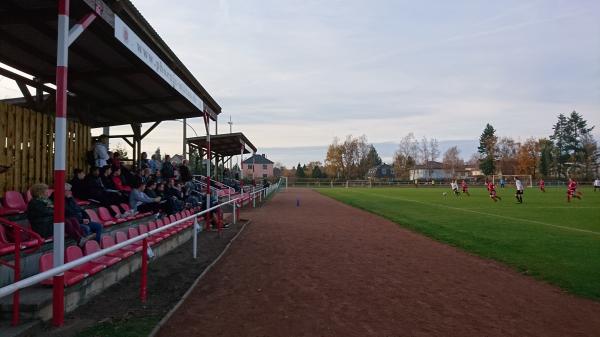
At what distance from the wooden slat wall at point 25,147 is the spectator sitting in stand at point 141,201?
179cm

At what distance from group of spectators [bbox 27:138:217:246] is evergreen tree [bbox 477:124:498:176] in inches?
3449

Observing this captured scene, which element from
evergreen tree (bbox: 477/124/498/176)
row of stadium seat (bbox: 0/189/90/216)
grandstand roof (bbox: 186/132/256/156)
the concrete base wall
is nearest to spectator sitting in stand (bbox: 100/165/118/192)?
row of stadium seat (bbox: 0/189/90/216)

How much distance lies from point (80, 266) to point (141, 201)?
4627mm

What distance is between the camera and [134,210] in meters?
9.98

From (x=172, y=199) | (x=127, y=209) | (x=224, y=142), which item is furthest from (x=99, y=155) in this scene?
(x=224, y=142)

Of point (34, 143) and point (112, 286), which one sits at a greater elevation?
point (34, 143)

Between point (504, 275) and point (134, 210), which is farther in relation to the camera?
point (134, 210)

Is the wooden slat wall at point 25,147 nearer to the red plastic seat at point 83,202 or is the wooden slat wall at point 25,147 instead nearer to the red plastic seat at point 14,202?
the red plastic seat at point 14,202

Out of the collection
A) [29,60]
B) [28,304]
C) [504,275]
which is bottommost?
[504,275]

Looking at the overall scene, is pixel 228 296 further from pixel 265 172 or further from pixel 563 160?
pixel 563 160

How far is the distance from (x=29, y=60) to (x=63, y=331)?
616 centimetres

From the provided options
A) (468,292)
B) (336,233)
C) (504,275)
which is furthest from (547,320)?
(336,233)

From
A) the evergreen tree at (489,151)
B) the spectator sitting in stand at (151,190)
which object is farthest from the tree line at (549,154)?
the spectator sitting in stand at (151,190)

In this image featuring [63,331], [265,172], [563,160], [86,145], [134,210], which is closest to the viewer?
[63,331]
